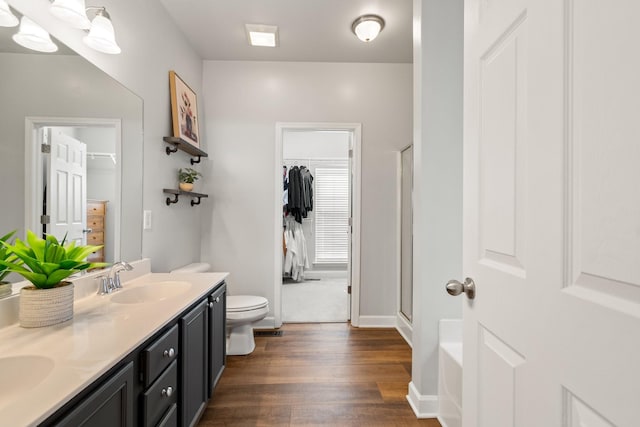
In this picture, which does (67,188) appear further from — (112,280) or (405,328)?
(405,328)

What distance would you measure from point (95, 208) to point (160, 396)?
3.23 ft

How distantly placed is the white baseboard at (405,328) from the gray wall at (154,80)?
2048 mm

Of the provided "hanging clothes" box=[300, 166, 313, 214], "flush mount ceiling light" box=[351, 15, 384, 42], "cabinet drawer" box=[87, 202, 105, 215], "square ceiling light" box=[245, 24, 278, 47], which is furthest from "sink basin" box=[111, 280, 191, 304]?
"hanging clothes" box=[300, 166, 313, 214]

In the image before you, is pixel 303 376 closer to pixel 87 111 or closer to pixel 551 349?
pixel 551 349

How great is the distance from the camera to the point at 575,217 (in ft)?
1.81

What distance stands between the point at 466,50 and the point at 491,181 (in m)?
0.48

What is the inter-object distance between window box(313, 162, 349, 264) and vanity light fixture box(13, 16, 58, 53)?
13.8 feet

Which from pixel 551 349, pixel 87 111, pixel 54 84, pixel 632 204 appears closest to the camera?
pixel 632 204

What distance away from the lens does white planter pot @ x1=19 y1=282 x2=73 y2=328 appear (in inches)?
41.8

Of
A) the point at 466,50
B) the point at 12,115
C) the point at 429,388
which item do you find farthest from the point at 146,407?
the point at 466,50

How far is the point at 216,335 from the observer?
5.93 feet

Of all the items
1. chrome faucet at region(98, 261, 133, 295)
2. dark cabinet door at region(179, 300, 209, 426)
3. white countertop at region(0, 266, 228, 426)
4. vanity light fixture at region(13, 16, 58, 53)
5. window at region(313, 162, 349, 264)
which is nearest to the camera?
white countertop at region(0, 266, 228, 426)

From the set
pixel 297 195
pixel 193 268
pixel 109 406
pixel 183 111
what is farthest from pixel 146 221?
pixel 297 195

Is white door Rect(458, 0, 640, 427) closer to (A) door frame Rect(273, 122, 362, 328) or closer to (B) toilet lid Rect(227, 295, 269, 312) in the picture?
(B) toilet lid Rect(227, 295, 269, 312)
